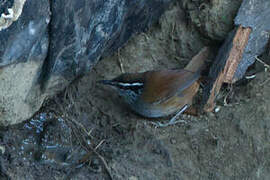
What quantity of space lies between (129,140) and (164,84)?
737 mm

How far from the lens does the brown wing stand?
4.55 meters

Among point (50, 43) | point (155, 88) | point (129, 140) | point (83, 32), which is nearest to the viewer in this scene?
point (50, 43)

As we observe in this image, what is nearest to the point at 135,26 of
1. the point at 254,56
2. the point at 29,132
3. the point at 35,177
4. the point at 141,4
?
the point at 141,4

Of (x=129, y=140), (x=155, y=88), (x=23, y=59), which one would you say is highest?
(x=23, y=59)

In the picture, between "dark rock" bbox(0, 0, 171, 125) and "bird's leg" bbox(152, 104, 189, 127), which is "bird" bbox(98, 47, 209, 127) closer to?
"bird's leg" bbox(152, 104, 189, 127)

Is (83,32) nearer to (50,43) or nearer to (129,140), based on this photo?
(50,43)

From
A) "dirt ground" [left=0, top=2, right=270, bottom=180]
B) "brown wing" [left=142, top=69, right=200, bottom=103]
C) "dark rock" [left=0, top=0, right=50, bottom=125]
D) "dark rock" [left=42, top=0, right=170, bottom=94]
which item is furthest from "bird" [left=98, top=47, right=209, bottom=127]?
"dark rock" [left=0, top=0, right=50, bottom=125]

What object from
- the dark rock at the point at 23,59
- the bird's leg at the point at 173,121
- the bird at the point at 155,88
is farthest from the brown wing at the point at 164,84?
the dark rock at the point at 23,59

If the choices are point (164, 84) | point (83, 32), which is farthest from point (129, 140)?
point (83, 32)

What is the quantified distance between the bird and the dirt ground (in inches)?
8.0

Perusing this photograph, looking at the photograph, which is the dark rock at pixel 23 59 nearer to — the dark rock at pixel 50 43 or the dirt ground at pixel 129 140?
the dark rock at pixel 50 43

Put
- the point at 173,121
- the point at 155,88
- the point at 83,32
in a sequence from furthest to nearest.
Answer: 1. the point at 173,121
2. the point at 155,88
3. the point at 83,32

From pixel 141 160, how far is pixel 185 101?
38.4 inches

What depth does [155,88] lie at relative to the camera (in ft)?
14.9
